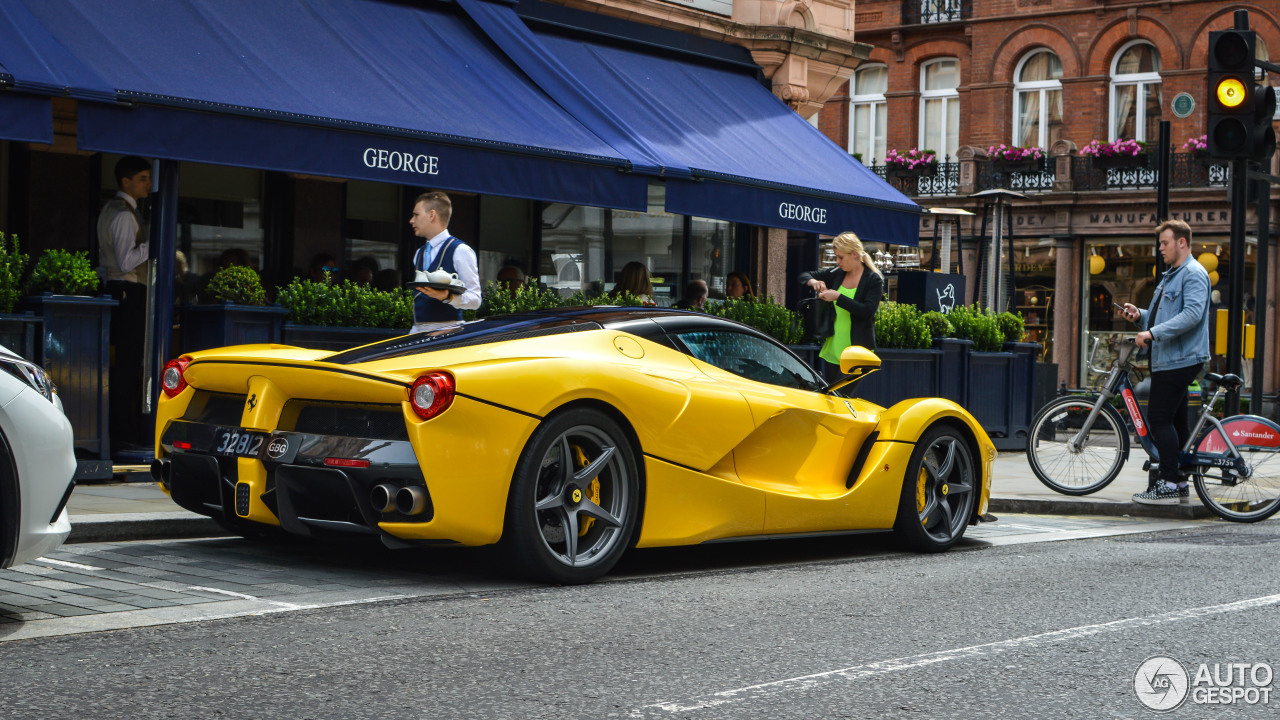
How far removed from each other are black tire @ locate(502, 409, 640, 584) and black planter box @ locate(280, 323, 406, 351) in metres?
3.97

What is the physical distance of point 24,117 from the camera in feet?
26.8

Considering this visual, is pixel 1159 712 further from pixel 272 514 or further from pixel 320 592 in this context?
pixel 272 514

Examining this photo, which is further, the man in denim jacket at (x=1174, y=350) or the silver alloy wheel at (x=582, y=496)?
the man in denim jacket at (x=1174, y=350)

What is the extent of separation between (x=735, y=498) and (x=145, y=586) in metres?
2.57

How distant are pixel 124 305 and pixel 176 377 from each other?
3.32m

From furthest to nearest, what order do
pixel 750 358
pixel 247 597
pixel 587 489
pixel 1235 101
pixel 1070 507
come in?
pixel 1235 101 → pixel 1070 507 → pixel 750 358 → pixel 587 489 → pixel 247 597

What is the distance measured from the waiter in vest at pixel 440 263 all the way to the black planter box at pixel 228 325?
1.54m

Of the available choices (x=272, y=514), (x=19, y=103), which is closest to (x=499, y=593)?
(x=272, y=514)

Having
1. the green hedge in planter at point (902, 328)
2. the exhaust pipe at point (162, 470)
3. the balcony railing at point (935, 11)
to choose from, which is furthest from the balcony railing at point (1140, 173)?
the exhaust pipe at point (162, 470)

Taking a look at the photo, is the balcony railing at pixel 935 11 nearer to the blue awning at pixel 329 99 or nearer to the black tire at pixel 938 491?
the blue awning at pixel 329 99

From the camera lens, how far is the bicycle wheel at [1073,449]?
10430mm

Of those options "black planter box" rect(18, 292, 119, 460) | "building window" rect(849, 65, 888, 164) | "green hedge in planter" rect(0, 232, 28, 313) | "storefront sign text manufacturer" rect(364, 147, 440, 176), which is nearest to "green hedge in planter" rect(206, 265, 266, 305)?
"black planter box" rect(18, 292, 119, 460)

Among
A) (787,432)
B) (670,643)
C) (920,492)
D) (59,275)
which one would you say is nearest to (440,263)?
(59,275)

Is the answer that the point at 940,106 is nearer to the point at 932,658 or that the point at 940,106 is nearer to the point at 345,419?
the point at 345,419
